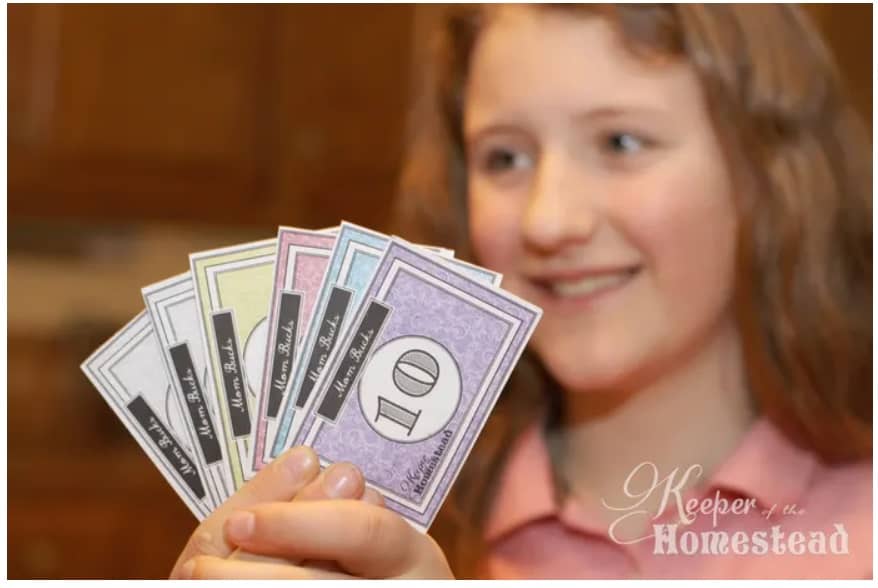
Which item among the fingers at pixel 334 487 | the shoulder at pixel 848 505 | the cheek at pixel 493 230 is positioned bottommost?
the shoulder at pixel 848 505

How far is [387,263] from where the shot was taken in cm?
61

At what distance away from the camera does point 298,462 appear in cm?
59

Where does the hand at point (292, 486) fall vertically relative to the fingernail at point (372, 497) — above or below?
above

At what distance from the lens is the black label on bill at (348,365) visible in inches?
23.8

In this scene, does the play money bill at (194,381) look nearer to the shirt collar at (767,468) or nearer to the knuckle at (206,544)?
the knuckle at (206,544)

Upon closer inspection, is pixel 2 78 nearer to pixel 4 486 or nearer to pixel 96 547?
pixel 4 486

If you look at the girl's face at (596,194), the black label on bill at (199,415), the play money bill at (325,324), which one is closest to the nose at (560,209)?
the girl's face at (596,194)

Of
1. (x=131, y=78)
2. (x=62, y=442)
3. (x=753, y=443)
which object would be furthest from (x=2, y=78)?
(x=131, y=78)

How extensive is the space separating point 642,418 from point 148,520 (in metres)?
0.39

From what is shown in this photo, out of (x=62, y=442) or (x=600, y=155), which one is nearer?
(x=600, y=155)

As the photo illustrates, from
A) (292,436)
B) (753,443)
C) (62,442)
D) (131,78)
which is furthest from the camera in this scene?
(131,78)

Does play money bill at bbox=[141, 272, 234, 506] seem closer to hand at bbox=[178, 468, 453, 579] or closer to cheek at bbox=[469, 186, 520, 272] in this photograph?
hand at bbox=[178, 468, 453, 579]

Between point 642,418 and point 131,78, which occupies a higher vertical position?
point 131,78

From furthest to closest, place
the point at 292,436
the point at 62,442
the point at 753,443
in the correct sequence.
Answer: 1. the point at 62,442
2. the point at 753,443
3. the point at 292,436
